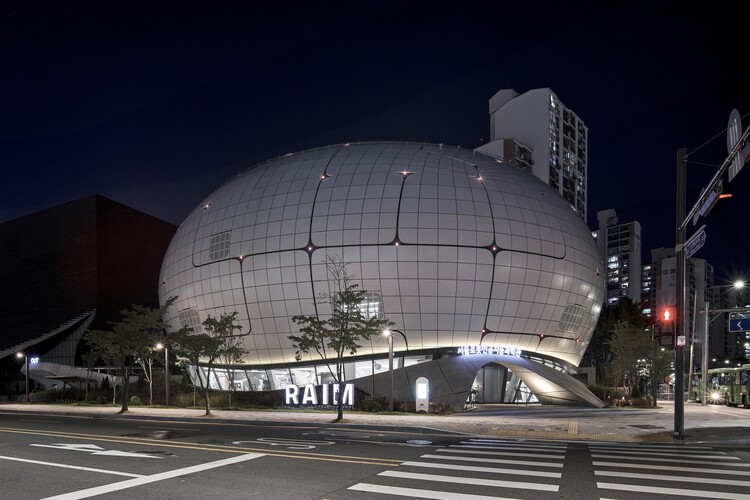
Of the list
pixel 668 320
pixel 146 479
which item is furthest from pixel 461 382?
pixel 146 479

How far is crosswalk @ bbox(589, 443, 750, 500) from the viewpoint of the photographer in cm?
1036

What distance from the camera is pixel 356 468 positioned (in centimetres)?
1248

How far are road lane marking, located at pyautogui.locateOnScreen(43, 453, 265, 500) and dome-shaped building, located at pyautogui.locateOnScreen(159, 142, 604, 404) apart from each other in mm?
23594

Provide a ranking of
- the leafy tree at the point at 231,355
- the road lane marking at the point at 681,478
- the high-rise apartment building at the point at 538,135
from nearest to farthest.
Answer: the road lane marking at the point at 681,478 < the leafy tree at the point at 231,355 < the high-rise apartment building at the point at 538,135

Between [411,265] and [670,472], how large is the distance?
2910 cm

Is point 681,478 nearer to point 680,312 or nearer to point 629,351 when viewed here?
point 680,312

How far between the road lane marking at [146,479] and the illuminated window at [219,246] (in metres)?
34.0

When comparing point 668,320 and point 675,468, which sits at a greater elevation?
point 668,320

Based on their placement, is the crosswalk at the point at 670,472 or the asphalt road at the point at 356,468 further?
the crosswalk at the point at 670,472

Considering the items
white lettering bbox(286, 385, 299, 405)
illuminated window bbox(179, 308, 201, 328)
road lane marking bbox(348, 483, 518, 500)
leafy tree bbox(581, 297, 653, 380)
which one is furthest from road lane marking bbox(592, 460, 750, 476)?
leafy tree bbox(581, 297, 653, 380)

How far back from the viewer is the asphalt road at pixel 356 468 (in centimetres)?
1009

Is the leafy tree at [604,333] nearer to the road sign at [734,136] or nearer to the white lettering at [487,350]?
the white lettering at [487,350]

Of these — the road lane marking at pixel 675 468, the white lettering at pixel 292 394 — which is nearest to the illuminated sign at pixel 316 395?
the white lettering at pixel 292 394

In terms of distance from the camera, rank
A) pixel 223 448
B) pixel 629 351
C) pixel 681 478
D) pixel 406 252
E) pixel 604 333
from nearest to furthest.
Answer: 1. pixel 681 478
2. pixel 223 448
3. pixel 406 252
4. pixel 629 351
5. pixel 604 333
